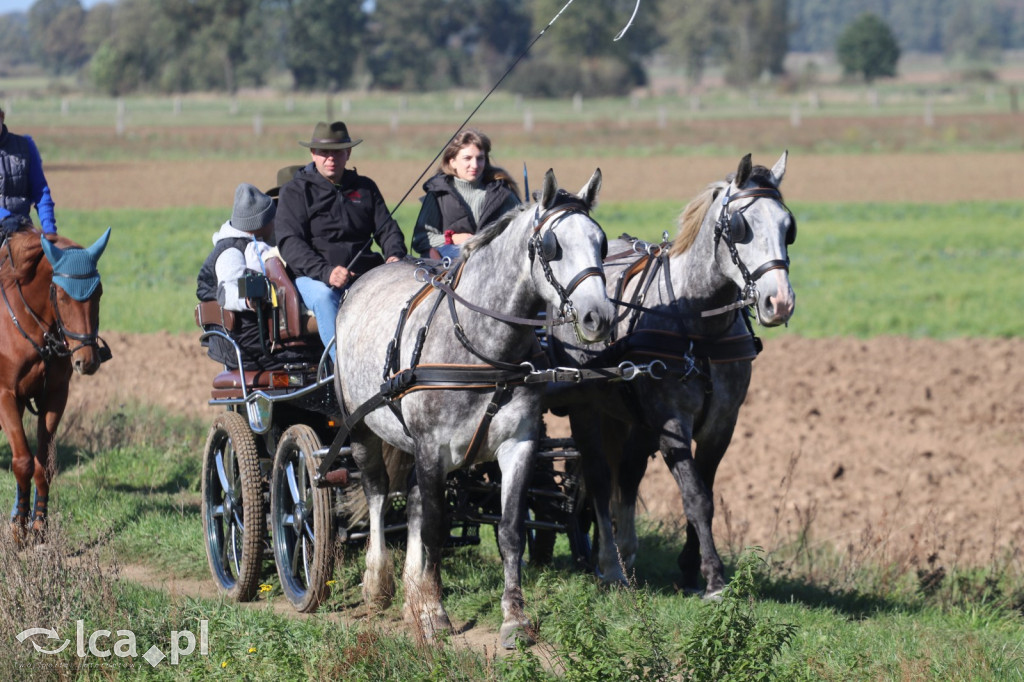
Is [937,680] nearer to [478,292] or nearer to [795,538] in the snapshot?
[478,292]

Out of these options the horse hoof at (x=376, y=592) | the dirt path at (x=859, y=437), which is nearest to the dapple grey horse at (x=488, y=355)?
the horse hoof at (x=376, y=592)

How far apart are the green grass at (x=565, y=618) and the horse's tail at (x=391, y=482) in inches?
12.7

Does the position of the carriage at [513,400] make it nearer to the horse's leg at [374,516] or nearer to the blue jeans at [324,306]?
the horse's leg at [374,516]

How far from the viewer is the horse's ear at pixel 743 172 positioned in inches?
254

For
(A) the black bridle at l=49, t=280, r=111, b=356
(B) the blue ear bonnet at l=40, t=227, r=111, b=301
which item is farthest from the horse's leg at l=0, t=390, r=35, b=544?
(B) the blue ear bonnet at l=40, t=227, r=111, b=301

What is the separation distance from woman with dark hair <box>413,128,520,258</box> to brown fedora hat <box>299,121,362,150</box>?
1.81 feet

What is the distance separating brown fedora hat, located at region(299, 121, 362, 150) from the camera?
24.2 ft

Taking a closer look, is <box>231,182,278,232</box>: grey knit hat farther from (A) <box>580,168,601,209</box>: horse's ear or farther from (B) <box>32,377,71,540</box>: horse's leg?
(A) <box>580,168,601,209</box>: horse's ear

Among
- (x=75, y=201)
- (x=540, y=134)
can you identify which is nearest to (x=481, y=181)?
(x=75, y=201)

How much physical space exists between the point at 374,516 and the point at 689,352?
6.42 ft

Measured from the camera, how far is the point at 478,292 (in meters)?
6.08

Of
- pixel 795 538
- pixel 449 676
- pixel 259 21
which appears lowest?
pixel 795 538

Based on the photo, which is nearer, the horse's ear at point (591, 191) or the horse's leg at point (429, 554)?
the horse's ear at point (591, 191)

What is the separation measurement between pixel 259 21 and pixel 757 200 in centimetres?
8184
